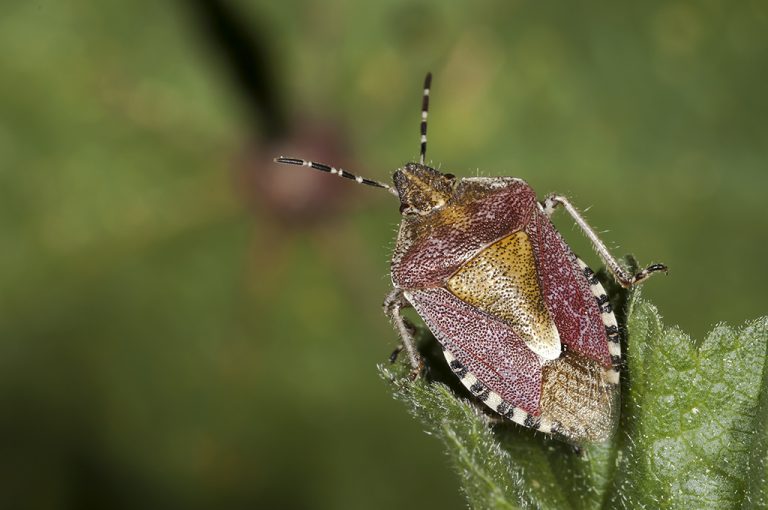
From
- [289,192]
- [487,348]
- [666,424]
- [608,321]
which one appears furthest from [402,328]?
[289,192]

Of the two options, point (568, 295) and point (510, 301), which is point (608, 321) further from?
point (510, 301)

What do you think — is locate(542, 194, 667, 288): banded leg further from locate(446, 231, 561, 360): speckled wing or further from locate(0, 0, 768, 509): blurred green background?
locate(0, 0, 768, 509): blurred green background

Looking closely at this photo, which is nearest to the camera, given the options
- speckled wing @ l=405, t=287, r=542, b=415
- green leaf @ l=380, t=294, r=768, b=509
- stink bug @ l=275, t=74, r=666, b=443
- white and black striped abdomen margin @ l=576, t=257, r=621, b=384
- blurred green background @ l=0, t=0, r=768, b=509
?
green leaf @ l=380, t=294, r=768, b=509

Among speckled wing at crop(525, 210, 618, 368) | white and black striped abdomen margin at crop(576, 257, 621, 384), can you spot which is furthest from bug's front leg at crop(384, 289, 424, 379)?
white and black striped abdomen margin at crop(576, 257, 621, 384)

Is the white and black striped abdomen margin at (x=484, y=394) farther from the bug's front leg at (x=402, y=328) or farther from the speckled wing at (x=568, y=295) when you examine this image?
the speckled wing at (x=568, y=295)

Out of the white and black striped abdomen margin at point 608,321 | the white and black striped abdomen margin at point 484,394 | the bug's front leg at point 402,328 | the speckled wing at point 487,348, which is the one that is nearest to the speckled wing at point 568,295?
the white and black striped abdomen margin at point 608,321

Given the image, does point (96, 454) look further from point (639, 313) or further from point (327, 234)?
point (639, 313)
